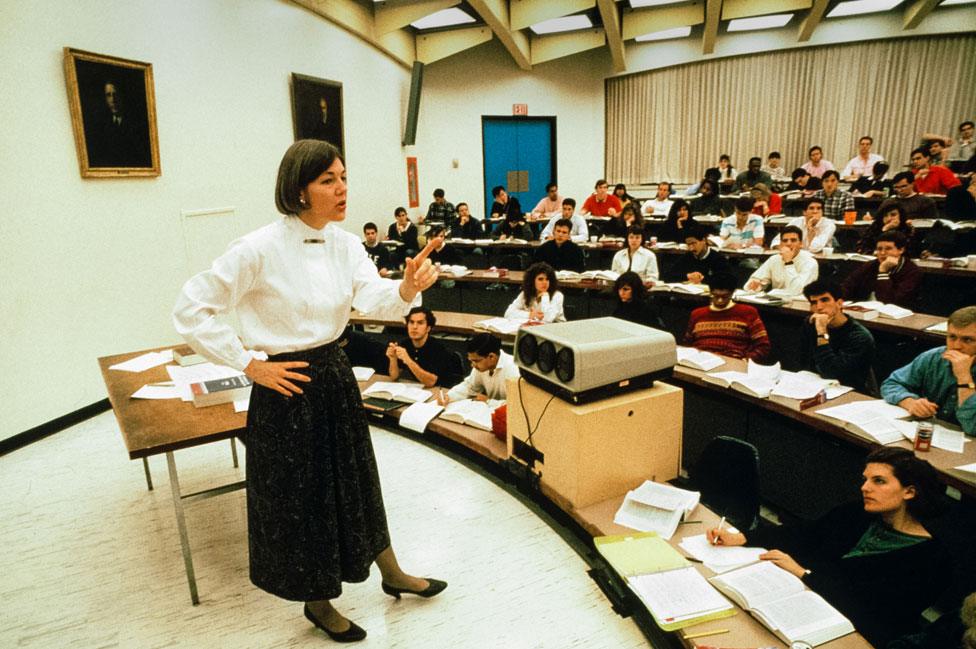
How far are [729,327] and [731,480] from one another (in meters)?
1.84

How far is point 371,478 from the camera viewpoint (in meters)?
2.13

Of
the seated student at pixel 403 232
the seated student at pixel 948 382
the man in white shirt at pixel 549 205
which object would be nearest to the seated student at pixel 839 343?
the seated student at pixel 948 382

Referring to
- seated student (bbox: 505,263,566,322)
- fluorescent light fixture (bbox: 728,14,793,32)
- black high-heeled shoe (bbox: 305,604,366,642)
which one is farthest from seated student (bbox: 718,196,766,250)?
black high-heeled shoe (bbox: 305,604,366,642)

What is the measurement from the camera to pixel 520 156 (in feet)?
39.7

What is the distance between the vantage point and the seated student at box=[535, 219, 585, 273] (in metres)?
7.03

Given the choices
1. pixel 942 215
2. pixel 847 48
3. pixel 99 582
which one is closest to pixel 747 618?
pixel 99 582

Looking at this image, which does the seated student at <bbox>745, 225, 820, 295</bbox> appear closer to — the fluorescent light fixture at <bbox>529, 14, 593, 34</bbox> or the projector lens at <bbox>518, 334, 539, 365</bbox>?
the projector lens at <bbox>518, 334, 539, 365</bbox>

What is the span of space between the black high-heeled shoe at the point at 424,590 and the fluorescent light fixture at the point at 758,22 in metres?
10.7

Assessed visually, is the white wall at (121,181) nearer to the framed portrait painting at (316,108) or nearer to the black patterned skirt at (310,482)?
the framed portrait painting at (316,108)

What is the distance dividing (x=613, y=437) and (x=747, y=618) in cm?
75

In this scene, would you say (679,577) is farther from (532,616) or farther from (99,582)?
(99,582)

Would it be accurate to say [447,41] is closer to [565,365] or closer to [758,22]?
[758,22]

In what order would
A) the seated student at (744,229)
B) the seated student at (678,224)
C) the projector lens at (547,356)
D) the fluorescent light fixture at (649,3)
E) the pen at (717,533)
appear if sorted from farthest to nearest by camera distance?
the fluorescent light fixture at (649,3) → the seated student at (678,224) → the seated student at (744,229) → the projector lens at (547,356) → the pen at (717,533)

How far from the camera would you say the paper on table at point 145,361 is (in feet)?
10.6
